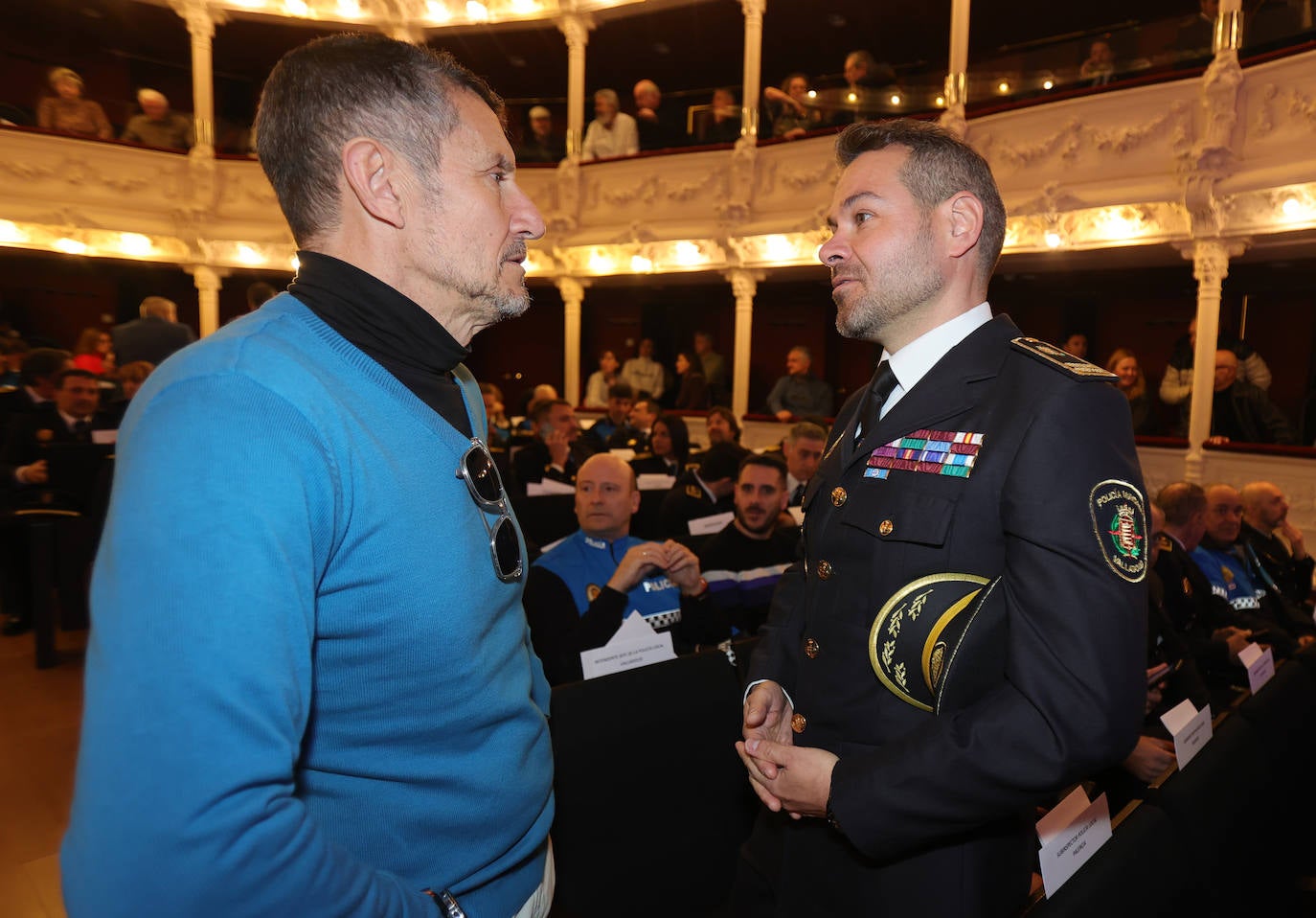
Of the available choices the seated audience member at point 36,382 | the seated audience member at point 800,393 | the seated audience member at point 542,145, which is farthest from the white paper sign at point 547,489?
the seated audience member at point 542,145

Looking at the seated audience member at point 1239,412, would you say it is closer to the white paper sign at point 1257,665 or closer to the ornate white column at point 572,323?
the white paper sign at point 1257,665

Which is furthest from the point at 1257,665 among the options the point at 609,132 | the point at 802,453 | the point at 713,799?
the point at 609,132

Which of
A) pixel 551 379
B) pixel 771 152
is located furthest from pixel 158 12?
pixel 771 152

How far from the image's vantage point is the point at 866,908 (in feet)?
4.06

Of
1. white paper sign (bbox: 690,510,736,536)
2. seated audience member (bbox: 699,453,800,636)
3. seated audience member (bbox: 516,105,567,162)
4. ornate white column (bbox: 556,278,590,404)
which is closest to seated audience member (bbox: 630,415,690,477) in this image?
white paper sign (bbox: 690,510,736,536)

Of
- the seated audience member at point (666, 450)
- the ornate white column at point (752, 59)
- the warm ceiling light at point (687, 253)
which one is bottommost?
the seated audience member at point (666, 450)

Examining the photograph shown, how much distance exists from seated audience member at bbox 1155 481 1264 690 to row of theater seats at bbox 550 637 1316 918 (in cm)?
127

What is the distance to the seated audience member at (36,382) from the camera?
5422mm

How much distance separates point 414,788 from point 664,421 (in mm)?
6264

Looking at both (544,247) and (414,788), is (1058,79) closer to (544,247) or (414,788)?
(544,247)

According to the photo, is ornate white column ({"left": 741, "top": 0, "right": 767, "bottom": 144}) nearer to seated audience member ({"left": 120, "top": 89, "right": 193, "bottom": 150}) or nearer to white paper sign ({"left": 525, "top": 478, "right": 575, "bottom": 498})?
white paper sign ({"left": 525, "top": 478, "right": 575, "bottom": 498})

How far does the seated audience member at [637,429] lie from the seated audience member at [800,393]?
6.72 feet

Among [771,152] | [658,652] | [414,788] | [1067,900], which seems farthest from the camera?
[771,152]

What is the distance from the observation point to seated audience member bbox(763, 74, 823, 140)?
9898 mm
